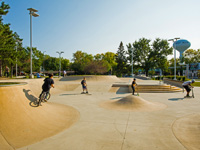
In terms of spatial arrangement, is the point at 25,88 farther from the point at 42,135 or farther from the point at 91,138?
the point at 91,138

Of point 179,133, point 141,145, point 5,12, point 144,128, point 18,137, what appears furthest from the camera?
point 5,12

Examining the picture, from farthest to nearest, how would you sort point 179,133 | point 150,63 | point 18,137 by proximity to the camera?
point 150,63, point 179,133, point 18,137

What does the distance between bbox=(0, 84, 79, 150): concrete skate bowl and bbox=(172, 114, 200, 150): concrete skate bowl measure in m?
3.75

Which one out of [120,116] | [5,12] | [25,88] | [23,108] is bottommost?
[120,116]

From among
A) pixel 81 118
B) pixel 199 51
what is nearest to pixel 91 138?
pixel 81 118

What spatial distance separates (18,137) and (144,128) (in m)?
4.05

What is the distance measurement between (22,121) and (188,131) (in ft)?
18.6

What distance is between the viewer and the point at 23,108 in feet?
16.7

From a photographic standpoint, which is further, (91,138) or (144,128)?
(144,128)

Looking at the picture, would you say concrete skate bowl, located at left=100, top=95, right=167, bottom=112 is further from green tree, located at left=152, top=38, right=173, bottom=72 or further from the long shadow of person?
green tree, located at left=152, top=38, right=173, bottom=72

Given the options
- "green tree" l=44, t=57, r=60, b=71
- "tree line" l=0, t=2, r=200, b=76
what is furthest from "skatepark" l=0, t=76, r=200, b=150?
"green tree" l=44, t=57, r=60, b=71

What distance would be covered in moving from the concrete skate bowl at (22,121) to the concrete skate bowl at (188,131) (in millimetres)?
3753

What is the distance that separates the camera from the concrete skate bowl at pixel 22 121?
12.5 feet

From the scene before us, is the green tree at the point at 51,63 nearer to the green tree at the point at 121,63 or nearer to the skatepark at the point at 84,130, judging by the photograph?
the green tree at the point at 121,63
